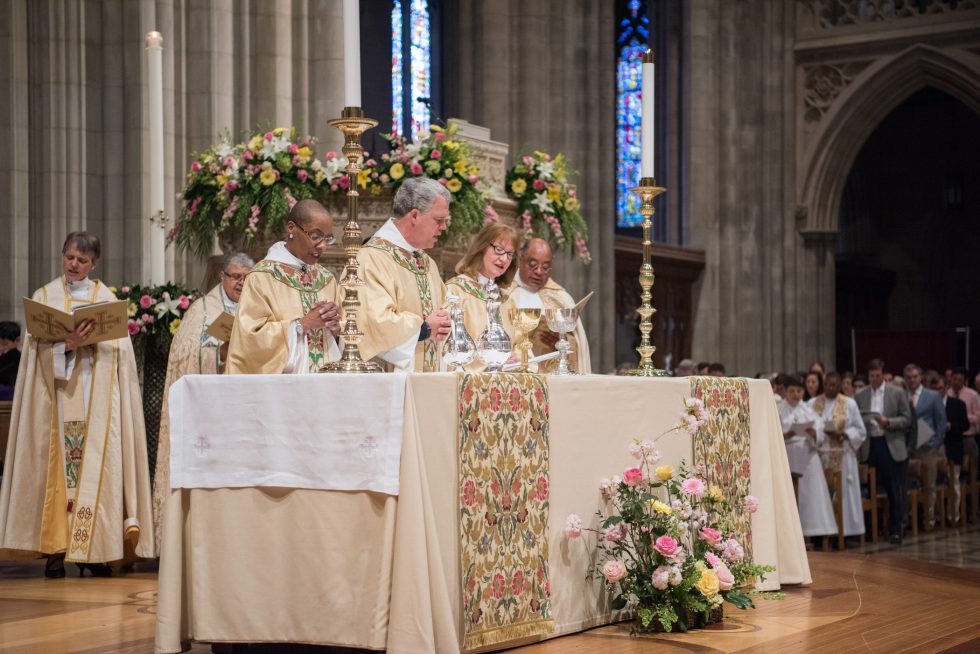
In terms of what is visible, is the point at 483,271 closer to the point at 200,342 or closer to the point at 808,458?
the point at 200,342

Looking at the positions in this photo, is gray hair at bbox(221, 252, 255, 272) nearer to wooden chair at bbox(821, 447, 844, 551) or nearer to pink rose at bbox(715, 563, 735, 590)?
pink rose at bbox(715, 563, 735, 590)

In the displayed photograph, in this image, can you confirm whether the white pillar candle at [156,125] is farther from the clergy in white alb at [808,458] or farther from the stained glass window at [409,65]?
the stained glass window at [409,65]

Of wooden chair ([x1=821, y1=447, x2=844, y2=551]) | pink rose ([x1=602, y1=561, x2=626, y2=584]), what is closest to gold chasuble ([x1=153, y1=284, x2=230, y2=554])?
pink rose ([x1=602, y1=561, x2=626, y2=584])

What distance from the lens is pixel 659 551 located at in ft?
15.2

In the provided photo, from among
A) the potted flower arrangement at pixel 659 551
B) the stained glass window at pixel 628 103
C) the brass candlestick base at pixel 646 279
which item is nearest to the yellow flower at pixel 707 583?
the potted flower arrangement at pixel 659 551

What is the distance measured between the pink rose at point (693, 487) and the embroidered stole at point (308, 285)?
4.68 feet

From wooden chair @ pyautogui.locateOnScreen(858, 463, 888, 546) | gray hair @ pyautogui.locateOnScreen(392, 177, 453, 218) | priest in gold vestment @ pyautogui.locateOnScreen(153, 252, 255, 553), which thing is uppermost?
gray hair @ pyautogui.locateOnScreen(392, 177, 453, 218)

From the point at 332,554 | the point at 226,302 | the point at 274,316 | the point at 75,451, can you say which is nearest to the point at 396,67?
the point at 226,302

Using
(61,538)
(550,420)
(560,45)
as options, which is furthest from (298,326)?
(560,45)

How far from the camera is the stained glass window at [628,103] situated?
63.4 feet

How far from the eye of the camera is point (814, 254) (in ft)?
60.4

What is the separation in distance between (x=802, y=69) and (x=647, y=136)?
1403 centimetres

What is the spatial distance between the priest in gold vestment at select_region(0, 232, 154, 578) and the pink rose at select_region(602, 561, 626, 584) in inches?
113

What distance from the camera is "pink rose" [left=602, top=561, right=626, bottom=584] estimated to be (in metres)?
4.60
